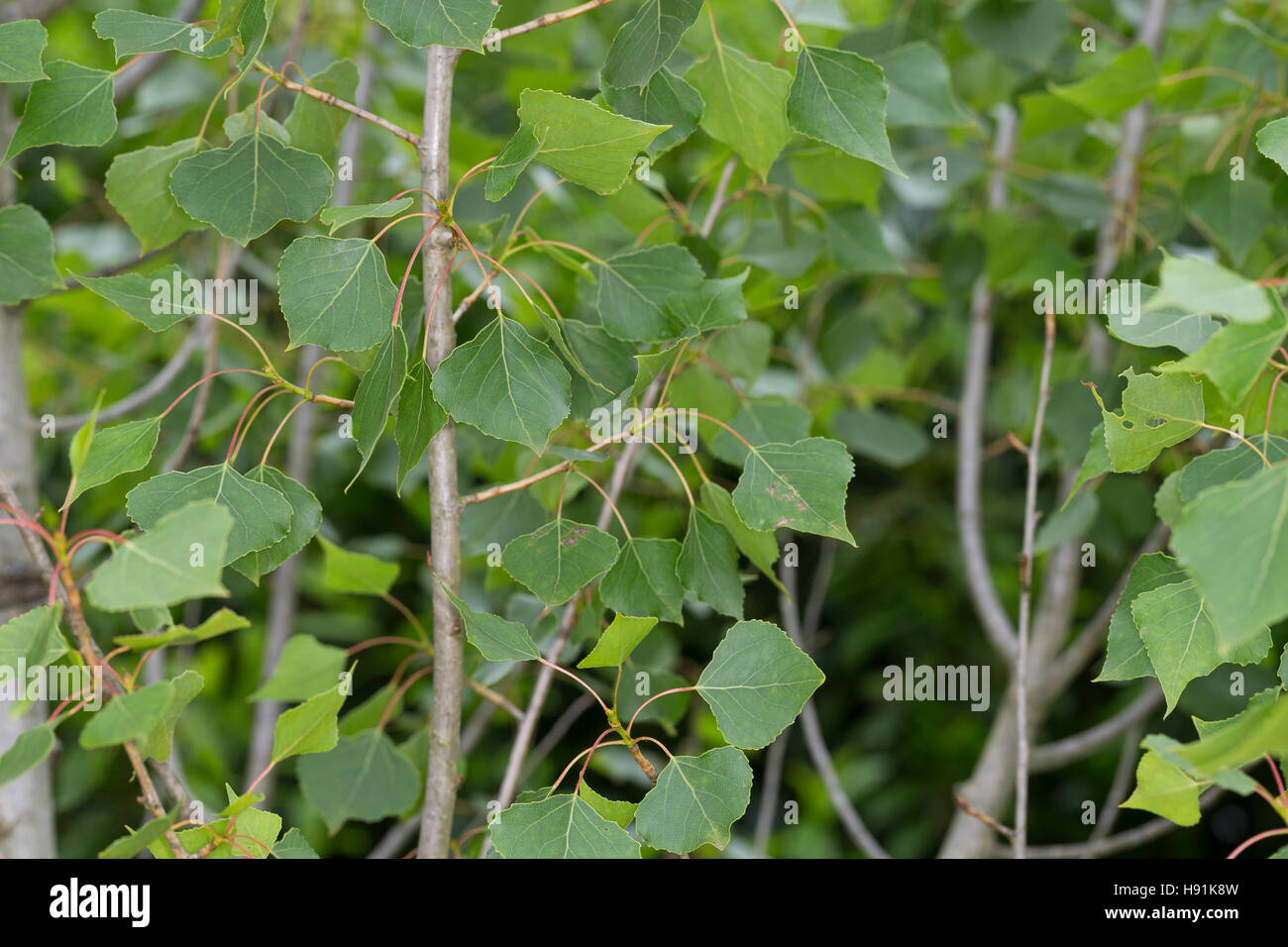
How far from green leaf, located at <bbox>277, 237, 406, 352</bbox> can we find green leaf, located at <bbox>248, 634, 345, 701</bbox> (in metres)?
0.27

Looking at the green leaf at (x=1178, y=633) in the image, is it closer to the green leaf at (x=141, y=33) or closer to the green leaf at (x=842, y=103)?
the green leaf at (x=842, y=103)

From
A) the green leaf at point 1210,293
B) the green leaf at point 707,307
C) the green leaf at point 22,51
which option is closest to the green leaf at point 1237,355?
the green leaf at point 1210,293

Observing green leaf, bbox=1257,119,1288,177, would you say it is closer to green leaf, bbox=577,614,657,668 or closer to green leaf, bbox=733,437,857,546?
green leaf, bbox=733,437,857,546

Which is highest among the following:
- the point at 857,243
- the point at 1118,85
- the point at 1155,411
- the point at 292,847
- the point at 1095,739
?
the point at 1118,85

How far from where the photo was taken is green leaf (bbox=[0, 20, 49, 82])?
0.51 m

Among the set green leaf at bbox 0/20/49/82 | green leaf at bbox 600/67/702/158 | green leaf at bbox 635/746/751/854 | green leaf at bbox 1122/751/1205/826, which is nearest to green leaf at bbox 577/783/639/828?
green leaf at bbox 635/746/751/854

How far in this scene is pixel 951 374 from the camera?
61.4 inches

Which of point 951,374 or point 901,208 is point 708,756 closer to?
point 901,208

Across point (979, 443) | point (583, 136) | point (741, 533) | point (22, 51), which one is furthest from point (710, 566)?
point (979, 443)

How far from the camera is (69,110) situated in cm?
55

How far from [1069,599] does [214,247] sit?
0.95 meters

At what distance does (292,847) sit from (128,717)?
0.41 feet

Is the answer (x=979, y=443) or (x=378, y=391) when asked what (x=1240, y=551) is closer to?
(x=378, y=391)
